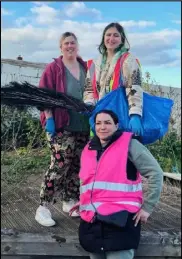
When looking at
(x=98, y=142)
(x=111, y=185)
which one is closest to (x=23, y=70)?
(x=98, y=142)

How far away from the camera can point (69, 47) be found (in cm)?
379

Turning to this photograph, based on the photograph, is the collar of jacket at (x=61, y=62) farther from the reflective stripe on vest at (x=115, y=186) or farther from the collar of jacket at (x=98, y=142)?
the reflective stripe on vest at (x=115, y=186)

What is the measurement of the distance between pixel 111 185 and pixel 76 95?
1.16 m

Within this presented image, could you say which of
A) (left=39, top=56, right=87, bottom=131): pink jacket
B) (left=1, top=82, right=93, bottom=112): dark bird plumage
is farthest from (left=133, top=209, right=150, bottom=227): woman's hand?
(left=39, top=56, right=87, bottom=131): pink jacket

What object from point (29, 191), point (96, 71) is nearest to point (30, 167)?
point (29, 191)

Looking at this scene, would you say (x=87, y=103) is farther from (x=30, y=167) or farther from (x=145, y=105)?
(x=30, y=167)

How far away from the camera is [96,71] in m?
3.64

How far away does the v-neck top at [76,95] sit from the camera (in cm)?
373

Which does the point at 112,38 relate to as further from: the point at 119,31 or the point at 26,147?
the point at 26,147

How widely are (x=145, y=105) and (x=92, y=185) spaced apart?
0.86 meters

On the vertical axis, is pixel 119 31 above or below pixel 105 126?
above

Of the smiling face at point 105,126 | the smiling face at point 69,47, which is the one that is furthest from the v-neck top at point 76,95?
the smiling face at point 105,126

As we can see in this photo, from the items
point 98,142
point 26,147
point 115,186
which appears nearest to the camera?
point 115,186

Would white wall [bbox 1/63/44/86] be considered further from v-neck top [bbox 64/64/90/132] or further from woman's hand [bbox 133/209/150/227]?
woman's hand [bbox 133/209/150/227]
